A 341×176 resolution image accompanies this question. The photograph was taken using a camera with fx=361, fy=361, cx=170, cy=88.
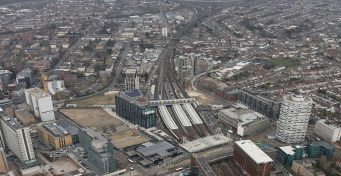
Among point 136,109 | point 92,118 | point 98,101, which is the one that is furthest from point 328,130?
point 98,101

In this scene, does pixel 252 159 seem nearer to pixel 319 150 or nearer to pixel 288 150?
pixel 288 150

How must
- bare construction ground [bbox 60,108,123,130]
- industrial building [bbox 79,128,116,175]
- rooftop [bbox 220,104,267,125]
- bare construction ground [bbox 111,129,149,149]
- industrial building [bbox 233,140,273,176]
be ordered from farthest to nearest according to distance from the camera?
bare construction ground [bbox 60,108,123,130], rooftop [bbox 220,104,267,125], bare construction ground [bbox 111,129,149,149], industrial building [bbox 79,128,116,175], industrial building [bbox 233,140,273,176]

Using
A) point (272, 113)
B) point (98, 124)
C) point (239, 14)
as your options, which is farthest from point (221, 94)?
point (239, 14)

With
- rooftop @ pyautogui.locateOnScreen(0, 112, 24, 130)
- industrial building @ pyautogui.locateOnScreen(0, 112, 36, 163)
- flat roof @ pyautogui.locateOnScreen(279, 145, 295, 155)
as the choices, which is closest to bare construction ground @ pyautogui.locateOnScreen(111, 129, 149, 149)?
industrial building @ pyautogui.locateOnScreen(0, 112, 36, 163)

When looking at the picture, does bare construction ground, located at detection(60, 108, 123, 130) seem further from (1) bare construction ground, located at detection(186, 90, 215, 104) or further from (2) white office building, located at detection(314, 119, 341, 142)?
(2) white office building, located at detection(314, 119, 341, 142)

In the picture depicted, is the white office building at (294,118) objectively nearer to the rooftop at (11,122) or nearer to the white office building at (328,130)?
the white office building at (328,130)

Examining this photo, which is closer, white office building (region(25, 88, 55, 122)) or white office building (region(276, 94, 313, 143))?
white office building (region(276, 94, 313, 143))

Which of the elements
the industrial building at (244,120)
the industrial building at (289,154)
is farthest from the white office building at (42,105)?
the industrial building at (289,154)
